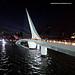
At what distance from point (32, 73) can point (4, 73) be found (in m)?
4.76

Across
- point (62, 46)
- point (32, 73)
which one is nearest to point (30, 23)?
point (62, 46)

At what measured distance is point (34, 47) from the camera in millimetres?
108250

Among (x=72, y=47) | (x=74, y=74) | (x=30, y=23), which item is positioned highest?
(x=30, y=23)

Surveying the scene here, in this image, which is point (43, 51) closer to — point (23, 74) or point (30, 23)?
point (23, 74)

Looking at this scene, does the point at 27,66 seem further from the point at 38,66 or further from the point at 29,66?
the point at 38,66

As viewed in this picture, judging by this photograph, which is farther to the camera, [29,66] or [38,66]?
[29,66]

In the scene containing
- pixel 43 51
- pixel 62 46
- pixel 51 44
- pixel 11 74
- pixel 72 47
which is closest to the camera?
pixel 11 74

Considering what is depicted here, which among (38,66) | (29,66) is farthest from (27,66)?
(38,66)

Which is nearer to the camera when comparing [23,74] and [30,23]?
[23,74]

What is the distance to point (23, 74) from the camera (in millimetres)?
35531

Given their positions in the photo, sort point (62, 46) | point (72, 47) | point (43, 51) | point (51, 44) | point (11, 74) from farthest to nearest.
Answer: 1. point (43, 51)
2. point (51, 44)
3. point (62, 46)
4. point (72, 47)
5. point (11, 74)

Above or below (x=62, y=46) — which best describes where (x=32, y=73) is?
below

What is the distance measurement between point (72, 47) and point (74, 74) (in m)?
5.10

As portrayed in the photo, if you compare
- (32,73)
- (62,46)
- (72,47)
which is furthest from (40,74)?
(62,46)
